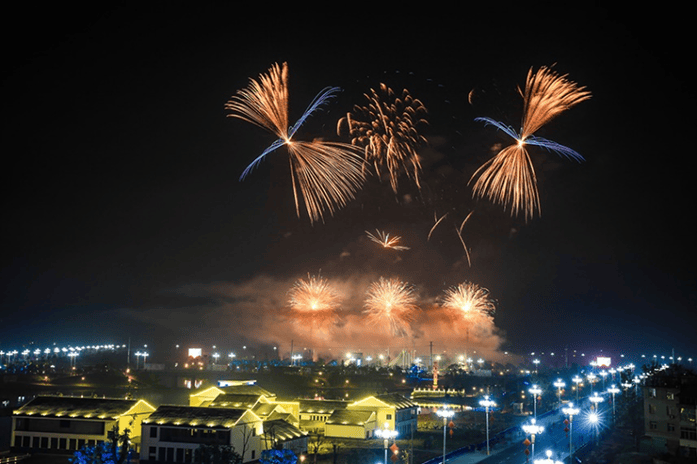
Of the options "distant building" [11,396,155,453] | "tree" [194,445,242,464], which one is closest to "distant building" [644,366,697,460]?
"tree" [194,445,242,464]

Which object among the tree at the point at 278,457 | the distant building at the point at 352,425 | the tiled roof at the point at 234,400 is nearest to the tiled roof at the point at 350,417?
the distant building at the point at 352,425

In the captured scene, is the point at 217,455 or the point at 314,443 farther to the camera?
the point at 314,443

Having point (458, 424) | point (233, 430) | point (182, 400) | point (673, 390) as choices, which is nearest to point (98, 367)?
point (182, 400)

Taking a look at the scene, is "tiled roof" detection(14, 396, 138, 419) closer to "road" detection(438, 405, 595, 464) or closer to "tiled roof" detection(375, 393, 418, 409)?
"tiled roof" detection(375, 393, 418, 409)

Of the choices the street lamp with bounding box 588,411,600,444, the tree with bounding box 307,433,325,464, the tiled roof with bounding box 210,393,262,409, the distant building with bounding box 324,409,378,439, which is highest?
the tiled roof with bounding box 210,393,262,409

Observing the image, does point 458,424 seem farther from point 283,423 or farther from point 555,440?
point 283,423

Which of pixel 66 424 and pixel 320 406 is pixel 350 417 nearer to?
pixel 320 406

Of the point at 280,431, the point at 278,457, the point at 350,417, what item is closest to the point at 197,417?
the point at 280,431

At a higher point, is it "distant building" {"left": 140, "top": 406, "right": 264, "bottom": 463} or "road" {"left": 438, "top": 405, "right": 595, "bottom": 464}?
"distant building" {"left": 140, "top": 406, "right": 264, "bottom": 463}
